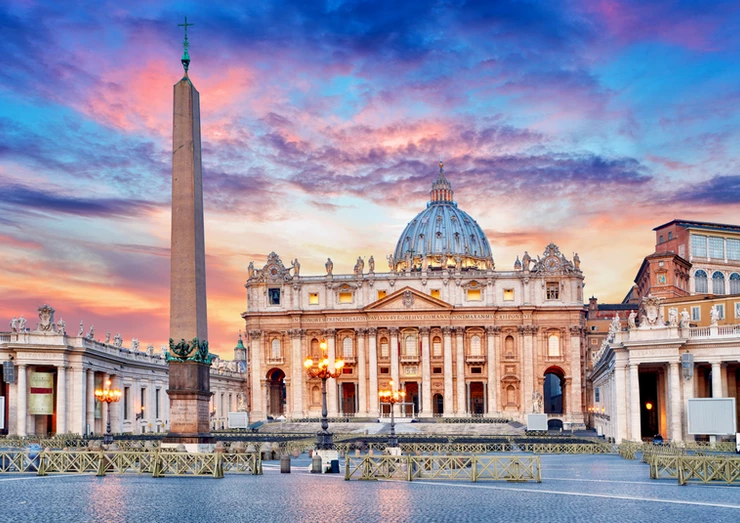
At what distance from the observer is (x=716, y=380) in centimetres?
5016

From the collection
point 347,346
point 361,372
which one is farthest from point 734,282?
A: point 347,346

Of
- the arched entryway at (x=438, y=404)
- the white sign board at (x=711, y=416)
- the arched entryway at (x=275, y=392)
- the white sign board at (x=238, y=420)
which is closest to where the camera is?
the white sign board at (x=711, y=416)

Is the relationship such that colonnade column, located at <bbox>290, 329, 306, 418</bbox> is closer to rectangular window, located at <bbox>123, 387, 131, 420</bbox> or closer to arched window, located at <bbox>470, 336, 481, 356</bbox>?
→ arched window, located at <bbox>470, 336, 481, 356</bbox>

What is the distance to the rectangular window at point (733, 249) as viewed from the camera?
315ft

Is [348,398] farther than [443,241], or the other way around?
[443,241]

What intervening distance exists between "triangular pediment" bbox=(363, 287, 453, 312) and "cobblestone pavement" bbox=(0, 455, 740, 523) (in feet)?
246

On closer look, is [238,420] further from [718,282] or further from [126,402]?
[718,282]

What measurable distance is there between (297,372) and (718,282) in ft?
149

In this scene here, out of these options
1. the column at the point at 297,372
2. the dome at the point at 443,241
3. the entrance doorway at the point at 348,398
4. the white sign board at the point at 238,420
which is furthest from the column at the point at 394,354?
the white sign board at the point at 238,420

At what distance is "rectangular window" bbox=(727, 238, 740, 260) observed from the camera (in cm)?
9588

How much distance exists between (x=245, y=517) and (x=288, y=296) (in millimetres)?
91012

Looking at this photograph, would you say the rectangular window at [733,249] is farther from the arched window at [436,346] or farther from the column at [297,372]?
the column at [297,372]

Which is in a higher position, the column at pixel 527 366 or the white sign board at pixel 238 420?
the column at pixel 527 366

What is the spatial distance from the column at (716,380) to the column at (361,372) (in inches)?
2306
